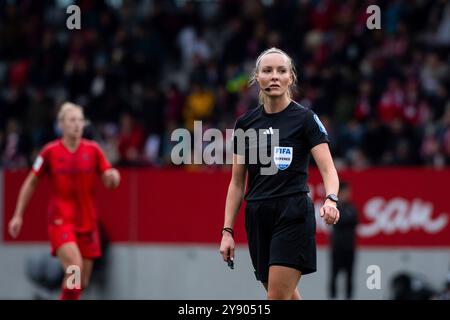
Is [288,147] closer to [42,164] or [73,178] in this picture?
[73,178]

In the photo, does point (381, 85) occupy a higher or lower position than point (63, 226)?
higher

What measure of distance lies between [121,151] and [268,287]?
10.9 metres

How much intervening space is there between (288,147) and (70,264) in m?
4.05

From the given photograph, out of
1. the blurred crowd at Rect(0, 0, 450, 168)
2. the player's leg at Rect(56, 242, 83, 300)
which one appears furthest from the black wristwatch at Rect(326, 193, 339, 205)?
the blurred crowd at Rect(0, 0, 450, 168)

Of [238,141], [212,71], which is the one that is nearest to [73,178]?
[238,141]

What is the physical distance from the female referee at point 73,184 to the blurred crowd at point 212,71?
20.3ft

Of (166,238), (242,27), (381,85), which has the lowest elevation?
(166,238)

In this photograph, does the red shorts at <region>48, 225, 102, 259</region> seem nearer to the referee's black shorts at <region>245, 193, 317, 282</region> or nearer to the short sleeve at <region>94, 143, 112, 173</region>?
the short sleeve at <region>94, 143, 112, 173</region>

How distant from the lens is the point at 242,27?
2056 cm

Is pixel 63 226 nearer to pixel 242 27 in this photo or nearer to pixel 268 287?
pixel 268 287

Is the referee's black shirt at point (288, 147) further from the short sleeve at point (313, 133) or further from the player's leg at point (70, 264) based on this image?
the player's leg at point (70, 264)

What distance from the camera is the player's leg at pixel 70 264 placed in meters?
11.2

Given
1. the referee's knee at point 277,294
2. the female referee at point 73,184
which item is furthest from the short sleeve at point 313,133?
the female referee at point 73,184
